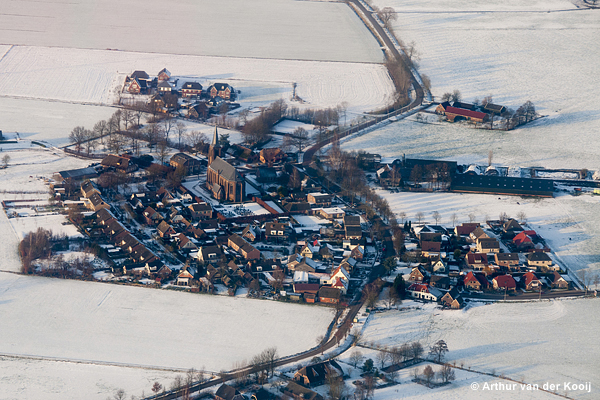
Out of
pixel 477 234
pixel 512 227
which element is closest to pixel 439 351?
pixel 477 234

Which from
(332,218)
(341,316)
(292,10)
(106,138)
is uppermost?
(292,10)

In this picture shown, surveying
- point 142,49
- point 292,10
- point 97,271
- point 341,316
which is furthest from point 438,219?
point 292,10

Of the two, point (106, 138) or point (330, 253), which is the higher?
point (106, 138)

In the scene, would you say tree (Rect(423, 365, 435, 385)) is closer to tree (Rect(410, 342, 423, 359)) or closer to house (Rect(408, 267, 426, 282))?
tree (Rect(410, 342, 423, 359))

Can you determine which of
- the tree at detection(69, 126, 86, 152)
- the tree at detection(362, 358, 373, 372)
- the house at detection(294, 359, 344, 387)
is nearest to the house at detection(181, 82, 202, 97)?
the tree at detection(69, 126, 86, 152)

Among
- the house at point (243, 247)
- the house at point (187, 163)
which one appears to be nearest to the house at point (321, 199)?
the house at point (243, 247)

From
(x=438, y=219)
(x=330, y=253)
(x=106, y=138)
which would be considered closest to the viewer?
(x=330, y=253)

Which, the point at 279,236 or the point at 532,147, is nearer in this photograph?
the point at 279,236

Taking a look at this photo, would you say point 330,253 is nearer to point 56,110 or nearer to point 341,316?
point 341,316
